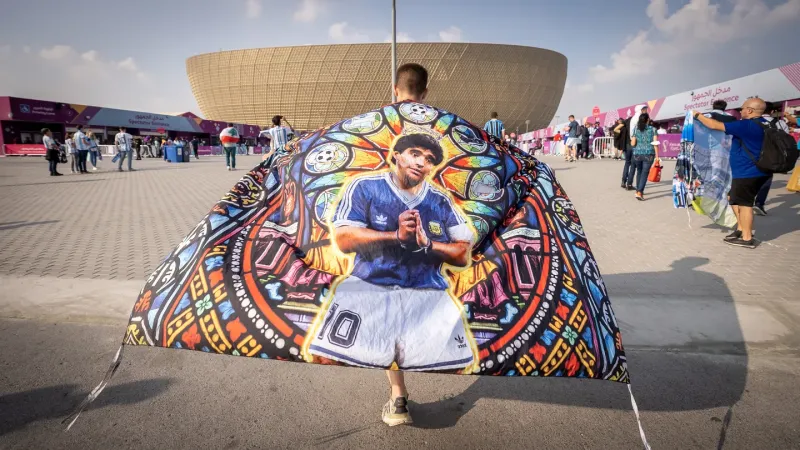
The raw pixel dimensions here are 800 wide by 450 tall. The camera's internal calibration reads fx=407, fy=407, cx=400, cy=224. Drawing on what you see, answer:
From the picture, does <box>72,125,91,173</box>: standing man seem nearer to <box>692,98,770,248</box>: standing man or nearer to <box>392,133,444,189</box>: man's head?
<box>392,133,444,189</box>: man's head

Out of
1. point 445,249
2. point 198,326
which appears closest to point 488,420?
point 445,249

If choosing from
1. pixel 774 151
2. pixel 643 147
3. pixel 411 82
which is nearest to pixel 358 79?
pixel 643 147

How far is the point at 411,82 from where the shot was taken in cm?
255

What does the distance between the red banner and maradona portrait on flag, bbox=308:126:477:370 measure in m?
41.1

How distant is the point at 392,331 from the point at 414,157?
994mm

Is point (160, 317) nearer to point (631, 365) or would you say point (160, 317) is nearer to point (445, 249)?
point (445, 249)

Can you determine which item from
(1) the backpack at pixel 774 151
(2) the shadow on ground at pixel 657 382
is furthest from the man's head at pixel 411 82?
(1) the backpack at pixel 774 151

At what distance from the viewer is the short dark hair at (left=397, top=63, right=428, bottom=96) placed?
2.54 meters

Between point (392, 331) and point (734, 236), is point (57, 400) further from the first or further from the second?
point (734, 236)

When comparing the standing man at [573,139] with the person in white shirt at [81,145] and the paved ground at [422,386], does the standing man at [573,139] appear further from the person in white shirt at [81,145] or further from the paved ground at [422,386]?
the person in white shirt at [81,145]

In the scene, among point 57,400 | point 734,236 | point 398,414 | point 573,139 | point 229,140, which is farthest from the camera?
point 573,139

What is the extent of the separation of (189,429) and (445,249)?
175cm

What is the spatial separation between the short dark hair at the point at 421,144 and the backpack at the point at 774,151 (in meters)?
5.74

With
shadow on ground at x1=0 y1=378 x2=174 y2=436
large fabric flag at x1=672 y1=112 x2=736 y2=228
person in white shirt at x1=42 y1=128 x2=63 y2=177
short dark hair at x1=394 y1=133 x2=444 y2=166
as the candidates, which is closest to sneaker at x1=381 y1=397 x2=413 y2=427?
short dark hair at x1=394 y1=133 x2=444 y2=166
